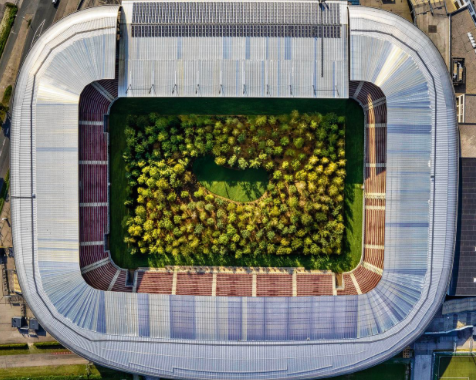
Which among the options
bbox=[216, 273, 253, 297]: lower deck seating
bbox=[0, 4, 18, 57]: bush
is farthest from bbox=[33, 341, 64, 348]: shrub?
bbox=[0, 4, 18, 57]: bush

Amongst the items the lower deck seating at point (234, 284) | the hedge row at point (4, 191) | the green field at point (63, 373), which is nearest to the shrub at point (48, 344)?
the green field at point (63, 373)

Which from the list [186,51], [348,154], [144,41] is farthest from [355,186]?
[144,41]

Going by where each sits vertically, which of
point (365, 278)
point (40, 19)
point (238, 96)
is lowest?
point (365, 278)

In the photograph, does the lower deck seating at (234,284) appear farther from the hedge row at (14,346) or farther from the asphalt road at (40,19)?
the asphalt road at (40,19)

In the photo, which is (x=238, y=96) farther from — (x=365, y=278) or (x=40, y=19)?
(x=40, y=19)

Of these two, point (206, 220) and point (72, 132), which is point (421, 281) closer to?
point (206, 220)

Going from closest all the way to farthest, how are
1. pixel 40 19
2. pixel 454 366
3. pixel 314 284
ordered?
pixel 314 284 < pixel 40 19 < pixel 454 366

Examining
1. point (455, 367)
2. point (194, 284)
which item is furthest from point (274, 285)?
point (455, 367)
